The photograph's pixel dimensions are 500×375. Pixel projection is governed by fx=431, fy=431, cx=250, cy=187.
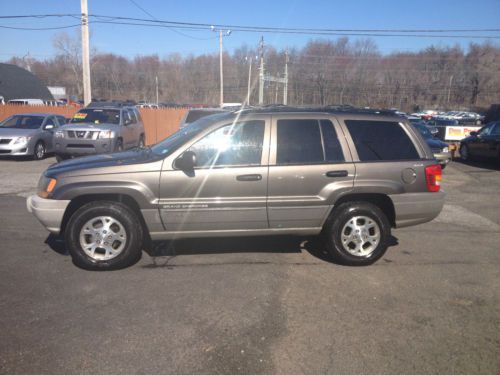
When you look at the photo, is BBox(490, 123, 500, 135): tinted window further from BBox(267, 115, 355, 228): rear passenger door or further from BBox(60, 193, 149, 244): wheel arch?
BBox(60, 193, 149, 244): wheel arch

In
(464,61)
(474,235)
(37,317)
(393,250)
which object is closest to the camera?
(37,317)

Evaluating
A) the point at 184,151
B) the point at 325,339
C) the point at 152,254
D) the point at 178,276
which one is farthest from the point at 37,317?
the point at 325,339

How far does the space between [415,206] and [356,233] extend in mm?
759

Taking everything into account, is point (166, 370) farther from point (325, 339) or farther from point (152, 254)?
point (152, 254)

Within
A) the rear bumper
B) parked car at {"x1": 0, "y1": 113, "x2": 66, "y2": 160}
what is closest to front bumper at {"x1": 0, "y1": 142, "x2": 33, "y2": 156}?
parked car at {"x1": 0, "y1": 113, "x2": 66, "y2": 160}

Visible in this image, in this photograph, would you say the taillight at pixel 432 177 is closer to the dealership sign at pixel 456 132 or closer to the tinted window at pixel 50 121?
the tinted window at pixel 50 121

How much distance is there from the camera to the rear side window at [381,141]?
4.92 metres

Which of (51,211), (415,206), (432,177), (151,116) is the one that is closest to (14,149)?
(151,116)

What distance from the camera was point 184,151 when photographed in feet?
15.0

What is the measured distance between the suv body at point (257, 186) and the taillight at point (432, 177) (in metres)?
0.01

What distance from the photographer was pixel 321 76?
5109cm

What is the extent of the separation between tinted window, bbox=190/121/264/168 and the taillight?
77.2 inches

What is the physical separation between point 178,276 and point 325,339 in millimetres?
1817

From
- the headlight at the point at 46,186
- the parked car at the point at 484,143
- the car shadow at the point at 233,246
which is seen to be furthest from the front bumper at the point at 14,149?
the parked car at the point at 484,143
